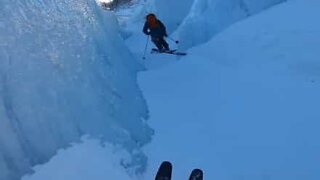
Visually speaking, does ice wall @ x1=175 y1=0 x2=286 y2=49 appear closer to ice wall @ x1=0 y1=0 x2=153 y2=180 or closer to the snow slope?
the snow slope

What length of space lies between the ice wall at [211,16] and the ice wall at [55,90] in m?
5.61

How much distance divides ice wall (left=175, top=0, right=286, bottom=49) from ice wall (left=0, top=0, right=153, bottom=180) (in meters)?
5.61

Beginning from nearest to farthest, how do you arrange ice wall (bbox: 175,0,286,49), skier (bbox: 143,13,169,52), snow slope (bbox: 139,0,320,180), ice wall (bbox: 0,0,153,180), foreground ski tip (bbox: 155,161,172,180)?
ice wall (bbox: 0,0,153,180)
foreground ski tip (bbox: 155,161,172,180)
snow slope (bbox: 139,0,320,180)
skier (bbox: 143,13,169,52)
ice wall (bbox: 175,0,286,49)

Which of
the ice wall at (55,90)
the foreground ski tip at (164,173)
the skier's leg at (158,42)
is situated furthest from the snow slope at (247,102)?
the foreground ski tip at (164,173)

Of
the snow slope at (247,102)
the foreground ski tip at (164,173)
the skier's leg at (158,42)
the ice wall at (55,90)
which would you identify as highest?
the ice wall at (55,90)

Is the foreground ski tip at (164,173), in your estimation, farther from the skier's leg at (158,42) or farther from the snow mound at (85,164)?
the skier's leg at (158,42)

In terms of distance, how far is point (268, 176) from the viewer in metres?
8.09

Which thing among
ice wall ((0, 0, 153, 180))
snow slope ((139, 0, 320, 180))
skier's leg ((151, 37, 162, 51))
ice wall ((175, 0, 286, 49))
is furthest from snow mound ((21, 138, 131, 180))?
ice wall ((175, 0, 286, 49))

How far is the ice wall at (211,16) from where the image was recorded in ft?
51.6

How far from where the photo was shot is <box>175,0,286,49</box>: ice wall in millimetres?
15742

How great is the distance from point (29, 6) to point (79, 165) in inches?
97.1

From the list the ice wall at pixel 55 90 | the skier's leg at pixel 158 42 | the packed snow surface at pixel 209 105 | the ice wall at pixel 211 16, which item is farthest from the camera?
the ice wall at pixel 211 16

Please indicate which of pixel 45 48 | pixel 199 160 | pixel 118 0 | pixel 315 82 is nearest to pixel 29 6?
pixel 45 48

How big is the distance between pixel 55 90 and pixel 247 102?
14.4ft
